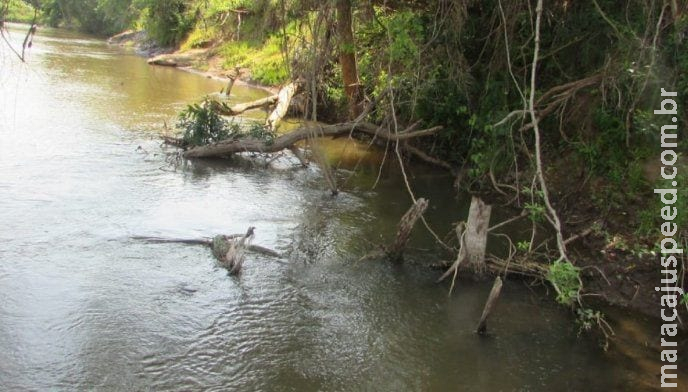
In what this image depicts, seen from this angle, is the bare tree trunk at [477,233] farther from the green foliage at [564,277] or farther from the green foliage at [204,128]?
the green foliage at [204,128]

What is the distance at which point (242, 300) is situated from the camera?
7.34 metres

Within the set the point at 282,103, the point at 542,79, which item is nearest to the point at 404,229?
the point at 542,79

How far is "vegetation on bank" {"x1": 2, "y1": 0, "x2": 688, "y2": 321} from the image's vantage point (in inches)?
281

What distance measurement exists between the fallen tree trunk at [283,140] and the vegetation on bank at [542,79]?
3.09 feet

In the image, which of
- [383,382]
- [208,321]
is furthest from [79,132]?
[383,382]

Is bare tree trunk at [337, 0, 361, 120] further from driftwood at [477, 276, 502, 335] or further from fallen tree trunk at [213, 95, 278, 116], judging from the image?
driftwood at [477, 276, 502, 335]

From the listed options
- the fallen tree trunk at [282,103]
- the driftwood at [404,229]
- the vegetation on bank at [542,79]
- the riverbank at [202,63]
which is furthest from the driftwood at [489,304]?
the riverbank at [202,63]

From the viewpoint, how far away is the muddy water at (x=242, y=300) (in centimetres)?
599

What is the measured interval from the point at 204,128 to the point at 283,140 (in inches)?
86.1

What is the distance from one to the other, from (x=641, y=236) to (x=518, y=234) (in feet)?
6.81

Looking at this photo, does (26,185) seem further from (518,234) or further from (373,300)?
(518,234)

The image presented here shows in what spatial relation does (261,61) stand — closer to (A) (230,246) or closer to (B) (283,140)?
(B) (283,140)

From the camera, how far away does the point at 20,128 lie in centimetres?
1449

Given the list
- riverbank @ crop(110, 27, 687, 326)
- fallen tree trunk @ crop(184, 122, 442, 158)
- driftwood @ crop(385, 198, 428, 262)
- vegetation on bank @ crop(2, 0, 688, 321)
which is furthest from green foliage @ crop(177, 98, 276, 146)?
riverbank @ crop(110, 27, 687, 326)
